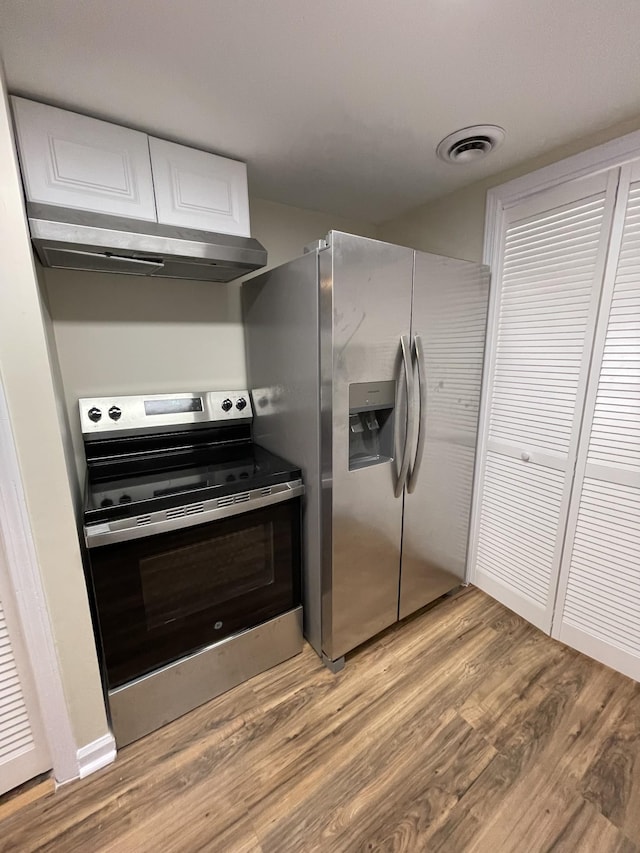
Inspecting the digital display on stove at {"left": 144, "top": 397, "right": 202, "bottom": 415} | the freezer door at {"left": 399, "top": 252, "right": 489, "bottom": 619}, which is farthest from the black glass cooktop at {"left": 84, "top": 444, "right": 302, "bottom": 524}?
the freezer door at {"left": 399, "top": 252, "right": 489, "bottom": 619}

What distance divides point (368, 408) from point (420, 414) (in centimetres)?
30

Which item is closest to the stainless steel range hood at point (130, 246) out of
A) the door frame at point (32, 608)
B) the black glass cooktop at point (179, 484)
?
the door frame at point (32, 608)

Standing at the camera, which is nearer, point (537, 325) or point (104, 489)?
point (104, 489)

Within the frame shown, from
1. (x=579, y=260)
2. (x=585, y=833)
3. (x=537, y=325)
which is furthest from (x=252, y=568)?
(x=579, y=260)

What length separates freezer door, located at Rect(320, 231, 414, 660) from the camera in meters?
1.37

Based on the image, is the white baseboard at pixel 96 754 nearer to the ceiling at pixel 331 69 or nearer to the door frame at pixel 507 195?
the door frame at pixel 507 195

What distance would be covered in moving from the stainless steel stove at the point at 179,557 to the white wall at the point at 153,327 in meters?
0.12

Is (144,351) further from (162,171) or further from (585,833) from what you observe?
(585,833)

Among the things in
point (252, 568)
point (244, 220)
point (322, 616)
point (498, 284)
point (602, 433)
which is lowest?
point (322, 616)

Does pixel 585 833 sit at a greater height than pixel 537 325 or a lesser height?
lesser

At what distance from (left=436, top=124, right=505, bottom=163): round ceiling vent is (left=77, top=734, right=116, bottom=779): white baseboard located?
8.69 feet

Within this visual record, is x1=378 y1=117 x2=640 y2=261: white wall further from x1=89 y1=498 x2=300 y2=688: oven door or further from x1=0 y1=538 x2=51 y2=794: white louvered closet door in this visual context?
x1=0 y1=538 x2=51 y2=794: white louvered closet door

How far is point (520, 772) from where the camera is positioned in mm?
1290

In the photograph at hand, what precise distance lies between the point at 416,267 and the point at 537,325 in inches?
27.6
